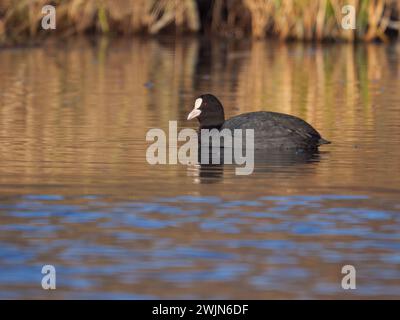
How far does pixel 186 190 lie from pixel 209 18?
24059 mm

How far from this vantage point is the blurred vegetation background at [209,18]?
1152 inches

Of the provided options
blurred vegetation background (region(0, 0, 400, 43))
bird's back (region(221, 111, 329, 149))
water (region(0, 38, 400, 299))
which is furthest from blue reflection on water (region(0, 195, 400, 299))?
blurred vegetation background (region(0, 0, 400, 43))

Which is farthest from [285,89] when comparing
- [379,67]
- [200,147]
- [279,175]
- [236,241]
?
[236,241]

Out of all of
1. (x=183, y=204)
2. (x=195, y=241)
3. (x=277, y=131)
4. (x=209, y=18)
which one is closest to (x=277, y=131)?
(x=277, y=131)

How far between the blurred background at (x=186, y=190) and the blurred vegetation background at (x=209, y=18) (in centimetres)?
378

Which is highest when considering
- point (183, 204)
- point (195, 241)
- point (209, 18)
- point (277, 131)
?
point (209, 18)

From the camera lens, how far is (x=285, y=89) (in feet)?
67.3

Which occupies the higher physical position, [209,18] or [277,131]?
[209,18]

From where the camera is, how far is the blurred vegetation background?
29.3 meters

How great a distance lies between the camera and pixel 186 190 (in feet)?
34.8

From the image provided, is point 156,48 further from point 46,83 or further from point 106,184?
point 106,184

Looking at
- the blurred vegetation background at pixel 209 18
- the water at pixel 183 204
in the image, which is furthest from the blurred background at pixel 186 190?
the blurred vegetation background at pixel 209 18

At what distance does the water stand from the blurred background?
0.05ft

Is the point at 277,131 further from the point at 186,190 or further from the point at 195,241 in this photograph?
the point at 195,241
